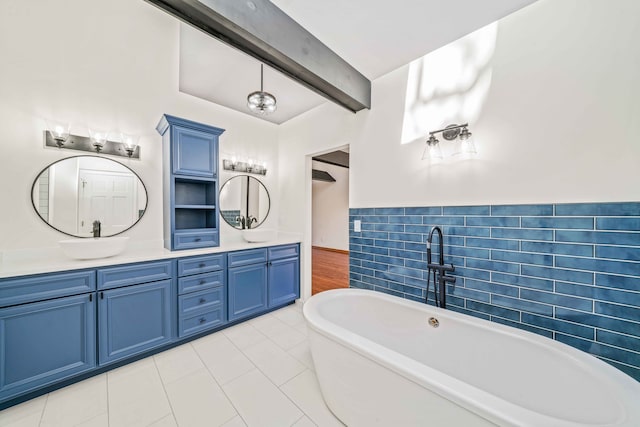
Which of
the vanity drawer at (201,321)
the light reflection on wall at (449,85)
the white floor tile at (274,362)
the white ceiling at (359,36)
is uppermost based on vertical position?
the white ceiling at (359,36)

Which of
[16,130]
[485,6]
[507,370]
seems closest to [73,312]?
Answer: [16,130]

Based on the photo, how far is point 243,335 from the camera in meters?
2.38

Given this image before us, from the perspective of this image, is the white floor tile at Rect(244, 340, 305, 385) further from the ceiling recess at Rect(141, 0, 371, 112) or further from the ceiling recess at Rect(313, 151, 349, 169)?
the ceiling recess at Rect(313, 151, 349, 169)

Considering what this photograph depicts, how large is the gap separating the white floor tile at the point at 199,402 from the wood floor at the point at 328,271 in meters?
2.04

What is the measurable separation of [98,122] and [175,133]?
0.67 meters

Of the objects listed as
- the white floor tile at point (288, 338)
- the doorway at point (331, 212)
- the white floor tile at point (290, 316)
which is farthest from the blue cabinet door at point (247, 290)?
the doorway at point (331, 212)

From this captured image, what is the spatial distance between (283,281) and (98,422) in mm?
1879

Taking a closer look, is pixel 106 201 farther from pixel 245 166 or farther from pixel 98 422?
pixel 98 422

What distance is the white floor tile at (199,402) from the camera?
1.41 metres

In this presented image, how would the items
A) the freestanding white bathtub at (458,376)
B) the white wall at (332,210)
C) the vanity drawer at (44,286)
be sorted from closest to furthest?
the freestanding white bathtub at (458,376) < the vanity drawer at (44,286) < the white wall at (332,210)

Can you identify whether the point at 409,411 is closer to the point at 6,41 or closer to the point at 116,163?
the point at 116,163

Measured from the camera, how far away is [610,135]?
50.1 inches

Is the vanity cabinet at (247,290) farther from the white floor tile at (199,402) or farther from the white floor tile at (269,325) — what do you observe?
the white floor tile at (199,402)

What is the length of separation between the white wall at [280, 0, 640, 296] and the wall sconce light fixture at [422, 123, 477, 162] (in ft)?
0.19
